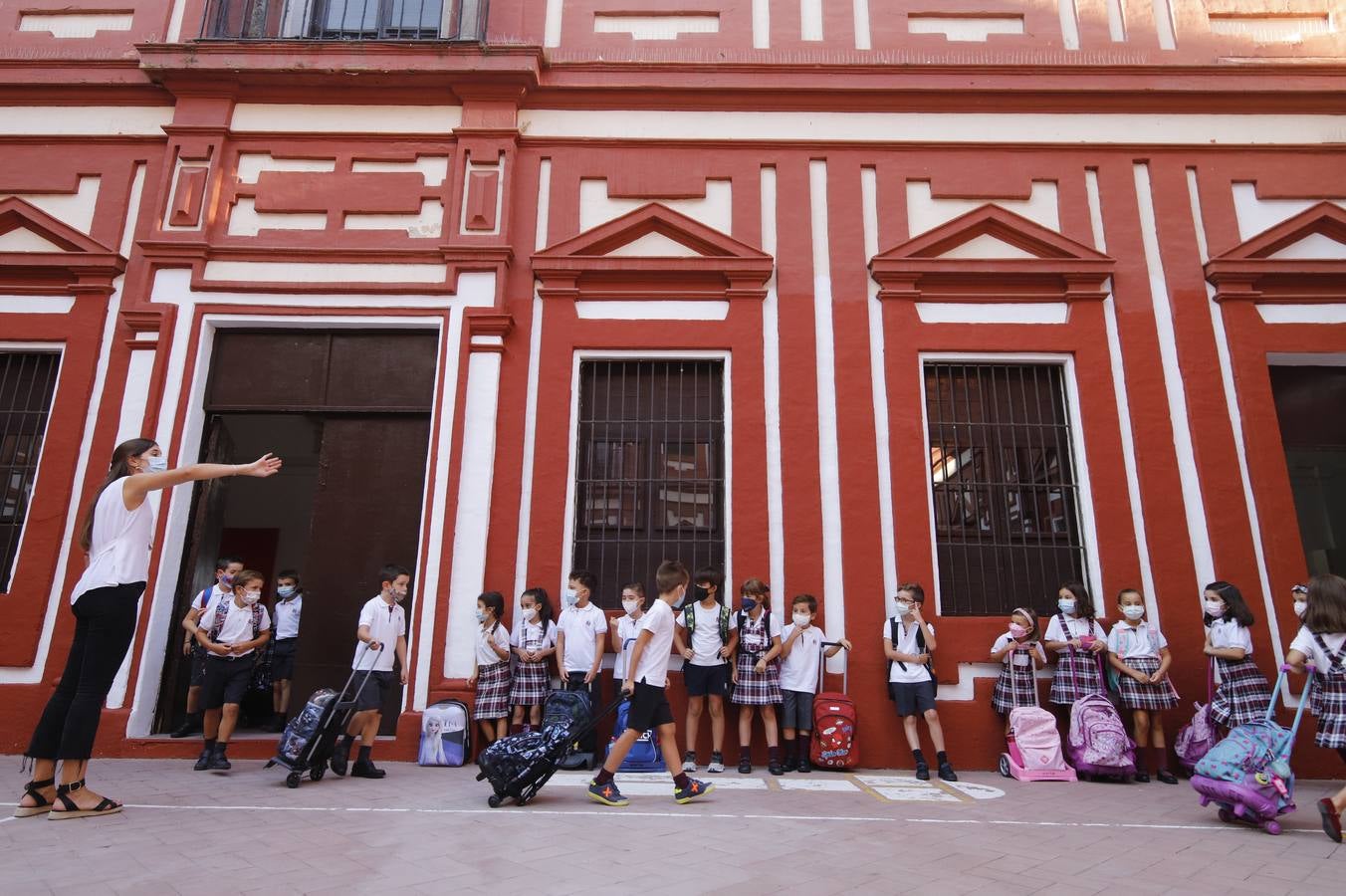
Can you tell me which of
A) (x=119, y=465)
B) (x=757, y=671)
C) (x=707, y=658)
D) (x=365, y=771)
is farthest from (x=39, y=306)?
(x=757, y=671)

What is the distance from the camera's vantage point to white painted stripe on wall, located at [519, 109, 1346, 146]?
9.09 meters

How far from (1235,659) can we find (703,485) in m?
4.99

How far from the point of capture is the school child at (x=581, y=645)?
7.23m

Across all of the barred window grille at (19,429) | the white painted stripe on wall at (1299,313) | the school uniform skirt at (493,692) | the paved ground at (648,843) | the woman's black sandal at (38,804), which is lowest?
the paved ground at (648,843)

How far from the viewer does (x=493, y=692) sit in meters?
7.33

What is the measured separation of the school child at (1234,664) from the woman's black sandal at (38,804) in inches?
344

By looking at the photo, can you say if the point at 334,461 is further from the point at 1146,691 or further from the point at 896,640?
the point at 1146,691

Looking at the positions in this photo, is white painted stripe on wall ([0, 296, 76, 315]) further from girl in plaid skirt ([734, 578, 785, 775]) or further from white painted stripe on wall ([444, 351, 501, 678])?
girl in plaid skirt ([734, 578, 785, 775])

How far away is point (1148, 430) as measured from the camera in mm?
8164

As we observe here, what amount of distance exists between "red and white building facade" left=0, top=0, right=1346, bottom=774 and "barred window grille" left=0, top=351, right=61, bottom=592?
0.05 m

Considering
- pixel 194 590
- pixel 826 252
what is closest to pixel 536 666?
pixel 194 590

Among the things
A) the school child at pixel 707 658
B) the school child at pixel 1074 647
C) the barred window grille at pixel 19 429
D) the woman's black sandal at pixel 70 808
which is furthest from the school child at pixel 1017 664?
the barred window grille at pixel 19 429

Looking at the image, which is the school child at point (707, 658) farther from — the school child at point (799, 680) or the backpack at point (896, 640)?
the backpack at point (896, 640)

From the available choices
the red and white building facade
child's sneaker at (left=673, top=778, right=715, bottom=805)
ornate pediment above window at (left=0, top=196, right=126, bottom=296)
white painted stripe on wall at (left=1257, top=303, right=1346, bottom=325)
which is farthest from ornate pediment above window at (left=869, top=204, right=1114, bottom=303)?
ornate pediment above window at (left=0, top=196, right=126, bottom=296)
